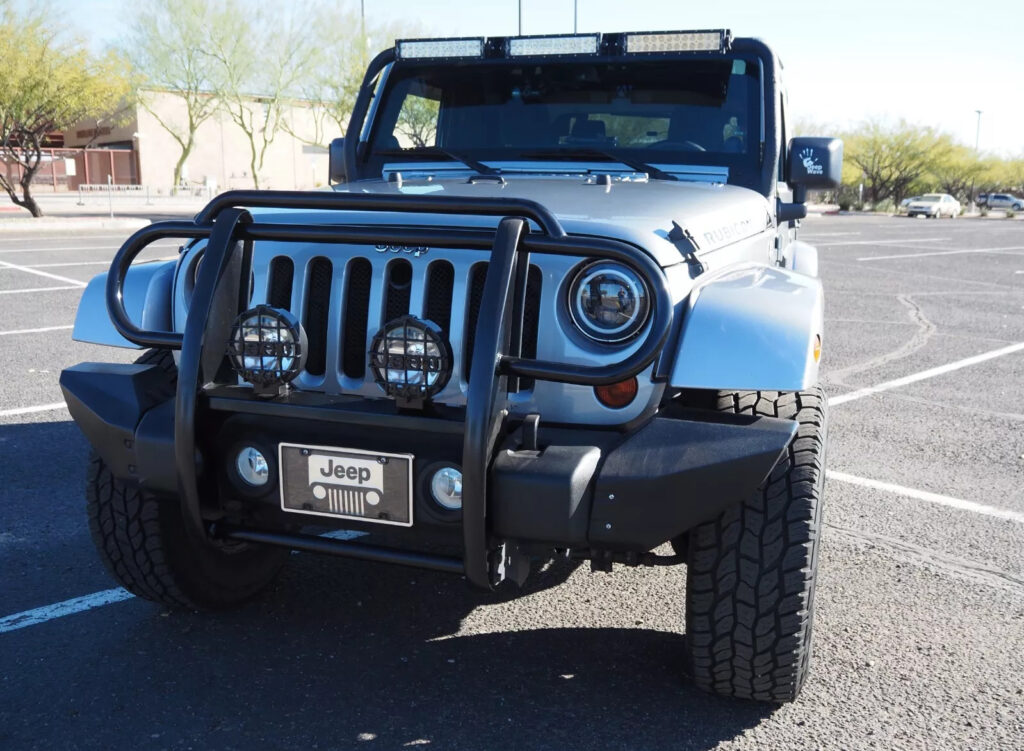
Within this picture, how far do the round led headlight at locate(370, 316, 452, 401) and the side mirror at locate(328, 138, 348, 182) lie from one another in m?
2.16

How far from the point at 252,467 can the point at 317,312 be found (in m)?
0.47

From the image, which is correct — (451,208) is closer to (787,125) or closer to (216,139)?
(787,125)

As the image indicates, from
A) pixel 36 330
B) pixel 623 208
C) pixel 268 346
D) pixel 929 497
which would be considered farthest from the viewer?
pixel 36 330

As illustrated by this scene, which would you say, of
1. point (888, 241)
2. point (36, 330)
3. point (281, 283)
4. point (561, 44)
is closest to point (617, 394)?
point (281, 283)

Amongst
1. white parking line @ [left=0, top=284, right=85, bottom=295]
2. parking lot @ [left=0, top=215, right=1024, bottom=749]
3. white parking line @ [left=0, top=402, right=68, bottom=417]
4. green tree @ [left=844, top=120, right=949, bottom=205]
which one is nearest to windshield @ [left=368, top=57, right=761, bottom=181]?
parking lot @ [left=0, top=215, right=1024, bottom=749]

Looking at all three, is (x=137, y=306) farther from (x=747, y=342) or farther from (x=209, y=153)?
(x=209, y=153)

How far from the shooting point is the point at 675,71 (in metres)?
4.06

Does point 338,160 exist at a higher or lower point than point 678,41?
lower

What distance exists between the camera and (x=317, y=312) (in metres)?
2.86

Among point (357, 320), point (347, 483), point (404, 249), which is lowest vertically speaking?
point (347, 483)

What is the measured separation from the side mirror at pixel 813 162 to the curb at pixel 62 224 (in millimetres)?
19327

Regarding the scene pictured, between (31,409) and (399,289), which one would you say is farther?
(31,409)

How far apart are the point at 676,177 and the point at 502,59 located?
0.99 m

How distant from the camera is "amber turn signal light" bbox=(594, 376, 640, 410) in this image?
264 cm
